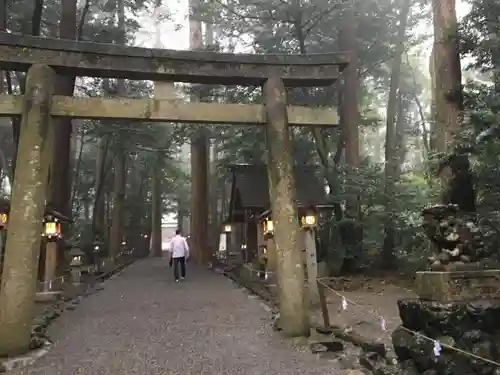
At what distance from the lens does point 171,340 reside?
7.57 m

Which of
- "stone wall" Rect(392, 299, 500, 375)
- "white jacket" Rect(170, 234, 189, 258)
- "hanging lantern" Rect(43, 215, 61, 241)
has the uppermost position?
"hanging lantern" Rect(43, 215, 61, 241)

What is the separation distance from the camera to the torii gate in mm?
6867

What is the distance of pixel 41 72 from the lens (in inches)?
293

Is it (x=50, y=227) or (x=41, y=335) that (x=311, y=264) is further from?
(x=50, y=227)

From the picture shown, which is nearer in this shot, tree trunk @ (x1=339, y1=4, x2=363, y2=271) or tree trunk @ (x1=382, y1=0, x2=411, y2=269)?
tree trunk @ (x1=382, y1=0, x2=411, y2=269)

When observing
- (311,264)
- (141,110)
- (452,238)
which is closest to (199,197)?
(311,264)

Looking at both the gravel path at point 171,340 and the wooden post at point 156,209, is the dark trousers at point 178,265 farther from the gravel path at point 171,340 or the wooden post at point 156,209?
the wooden post at point 156,209

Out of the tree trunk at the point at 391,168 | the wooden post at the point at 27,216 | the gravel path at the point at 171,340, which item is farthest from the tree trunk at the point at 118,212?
the wooden post at the point at 27,216

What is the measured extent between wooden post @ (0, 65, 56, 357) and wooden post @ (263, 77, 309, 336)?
360 cm

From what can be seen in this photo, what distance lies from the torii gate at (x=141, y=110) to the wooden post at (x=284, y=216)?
2cm

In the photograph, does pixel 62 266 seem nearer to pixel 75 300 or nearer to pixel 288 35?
pixel 75 300

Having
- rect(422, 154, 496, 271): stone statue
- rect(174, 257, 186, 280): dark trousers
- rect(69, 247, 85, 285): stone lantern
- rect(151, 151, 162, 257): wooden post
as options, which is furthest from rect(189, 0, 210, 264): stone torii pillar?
rect(422, 154, 496, 271): stone statue

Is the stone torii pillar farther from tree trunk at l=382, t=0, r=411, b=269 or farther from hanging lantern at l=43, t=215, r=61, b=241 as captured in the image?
hanging lantern at l=43, t=215, r=61, b=241

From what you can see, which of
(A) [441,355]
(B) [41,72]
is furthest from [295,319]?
(B) [41,72]
